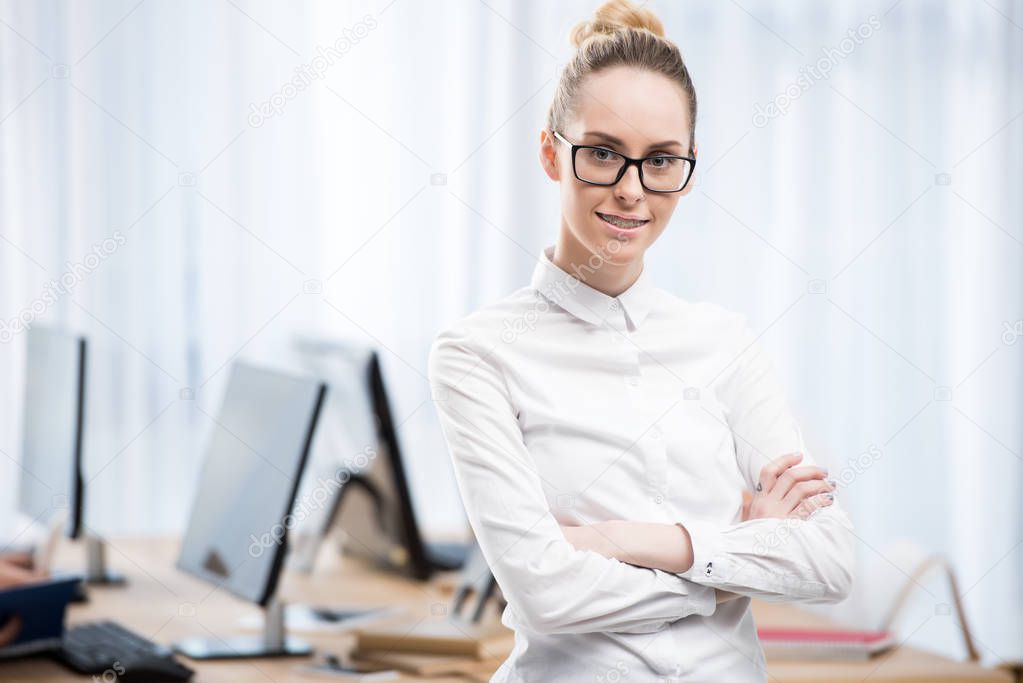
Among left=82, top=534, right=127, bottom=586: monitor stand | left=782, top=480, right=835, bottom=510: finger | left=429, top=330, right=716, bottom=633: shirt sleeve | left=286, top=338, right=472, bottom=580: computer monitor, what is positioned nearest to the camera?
left=429, top=330, right=716, bottom=633: shirt sleeve

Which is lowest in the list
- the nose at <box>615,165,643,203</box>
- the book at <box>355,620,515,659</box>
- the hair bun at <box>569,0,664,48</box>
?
the book at <box>355,620,515,659</box>

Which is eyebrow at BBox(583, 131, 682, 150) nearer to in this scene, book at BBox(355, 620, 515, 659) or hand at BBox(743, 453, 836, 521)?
hand at BBox(743, 453, 836, 521)

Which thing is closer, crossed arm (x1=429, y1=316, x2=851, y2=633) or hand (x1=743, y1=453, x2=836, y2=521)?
crossed arm (x1=429, y1=316, x2=851, y2=633)

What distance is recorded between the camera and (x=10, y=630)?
2051mm

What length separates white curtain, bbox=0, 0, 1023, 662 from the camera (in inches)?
147

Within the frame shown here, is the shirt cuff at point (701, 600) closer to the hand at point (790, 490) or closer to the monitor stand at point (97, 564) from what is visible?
the hand at point (790, 490)

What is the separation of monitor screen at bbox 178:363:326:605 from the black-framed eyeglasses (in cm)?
68

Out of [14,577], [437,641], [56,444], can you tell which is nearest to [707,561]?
[437,641]

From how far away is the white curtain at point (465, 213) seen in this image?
12.2ft

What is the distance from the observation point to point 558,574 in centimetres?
138

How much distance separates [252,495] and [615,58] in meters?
1.03

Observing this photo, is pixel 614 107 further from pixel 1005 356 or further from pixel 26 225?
pixel 1005 356

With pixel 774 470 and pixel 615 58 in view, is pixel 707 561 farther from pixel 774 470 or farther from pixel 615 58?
pixel 615 58

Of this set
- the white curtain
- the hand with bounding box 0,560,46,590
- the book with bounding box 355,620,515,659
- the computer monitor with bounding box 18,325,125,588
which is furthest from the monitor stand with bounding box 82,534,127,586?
the book with bounding box 355,620,515,659
